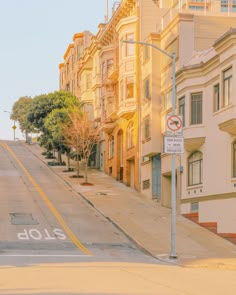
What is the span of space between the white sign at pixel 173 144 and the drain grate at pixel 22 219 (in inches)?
479

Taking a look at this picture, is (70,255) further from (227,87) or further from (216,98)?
(216,98)

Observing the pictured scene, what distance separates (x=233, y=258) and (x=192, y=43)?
1776 centimetres

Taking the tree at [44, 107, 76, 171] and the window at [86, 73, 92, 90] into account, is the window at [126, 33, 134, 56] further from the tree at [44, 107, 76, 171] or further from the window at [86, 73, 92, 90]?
the window at [86, 73, 92, 90]

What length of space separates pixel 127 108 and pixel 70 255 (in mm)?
26220

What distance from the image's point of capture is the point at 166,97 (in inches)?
1716

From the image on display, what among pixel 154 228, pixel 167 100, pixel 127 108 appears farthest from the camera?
pixel 127 108

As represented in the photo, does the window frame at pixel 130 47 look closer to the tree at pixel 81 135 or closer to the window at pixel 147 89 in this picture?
the window at pixel 147 89

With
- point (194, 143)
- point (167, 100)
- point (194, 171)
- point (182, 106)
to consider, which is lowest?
point (194, 171)

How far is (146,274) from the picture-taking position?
18.6 meters

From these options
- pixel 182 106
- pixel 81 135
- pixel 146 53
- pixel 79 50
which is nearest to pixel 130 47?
pixel 146 53

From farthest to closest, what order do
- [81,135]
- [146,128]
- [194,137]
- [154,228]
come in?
[81,135] < [146,128] < [194,137] < [154,228]

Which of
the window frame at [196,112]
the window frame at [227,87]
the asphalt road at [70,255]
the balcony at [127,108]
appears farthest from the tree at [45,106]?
the window frame at [227,87]

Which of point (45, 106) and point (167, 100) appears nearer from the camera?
point (167, 100)

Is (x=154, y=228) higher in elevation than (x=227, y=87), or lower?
lower
